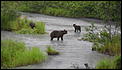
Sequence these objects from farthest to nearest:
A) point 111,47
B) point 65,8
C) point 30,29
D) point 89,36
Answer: point 65,8 < point 30,29 < point 89,36 < point 111,47

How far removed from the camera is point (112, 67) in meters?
11.1

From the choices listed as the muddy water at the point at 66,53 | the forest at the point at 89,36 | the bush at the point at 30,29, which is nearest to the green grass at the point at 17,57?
the forest at the point at 89,36

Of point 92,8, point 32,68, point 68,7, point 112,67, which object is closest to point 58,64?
point 32,68

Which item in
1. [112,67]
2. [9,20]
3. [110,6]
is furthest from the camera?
[9,20]

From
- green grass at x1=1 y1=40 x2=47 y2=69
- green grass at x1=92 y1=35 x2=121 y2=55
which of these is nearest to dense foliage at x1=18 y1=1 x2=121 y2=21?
green grass at x1=92 y1=35 x2=121 y2=55

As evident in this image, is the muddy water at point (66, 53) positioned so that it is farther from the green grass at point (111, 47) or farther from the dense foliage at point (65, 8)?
the dense foliage at point (65, 8)

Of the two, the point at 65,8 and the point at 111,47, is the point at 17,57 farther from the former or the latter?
the point at 65,8

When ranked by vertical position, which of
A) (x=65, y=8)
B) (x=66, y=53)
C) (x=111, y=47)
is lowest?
(x=65, y=8)

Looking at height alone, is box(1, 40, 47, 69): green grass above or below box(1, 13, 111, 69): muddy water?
above

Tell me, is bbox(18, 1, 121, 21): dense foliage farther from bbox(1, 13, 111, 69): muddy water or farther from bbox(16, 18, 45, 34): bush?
bbox(1, 13, 111, 69): muddy water

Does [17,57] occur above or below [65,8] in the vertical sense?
above

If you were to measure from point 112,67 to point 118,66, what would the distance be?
0.59 ft

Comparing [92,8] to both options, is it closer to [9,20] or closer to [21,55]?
[9,20]

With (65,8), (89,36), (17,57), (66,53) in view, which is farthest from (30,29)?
(65,8)
